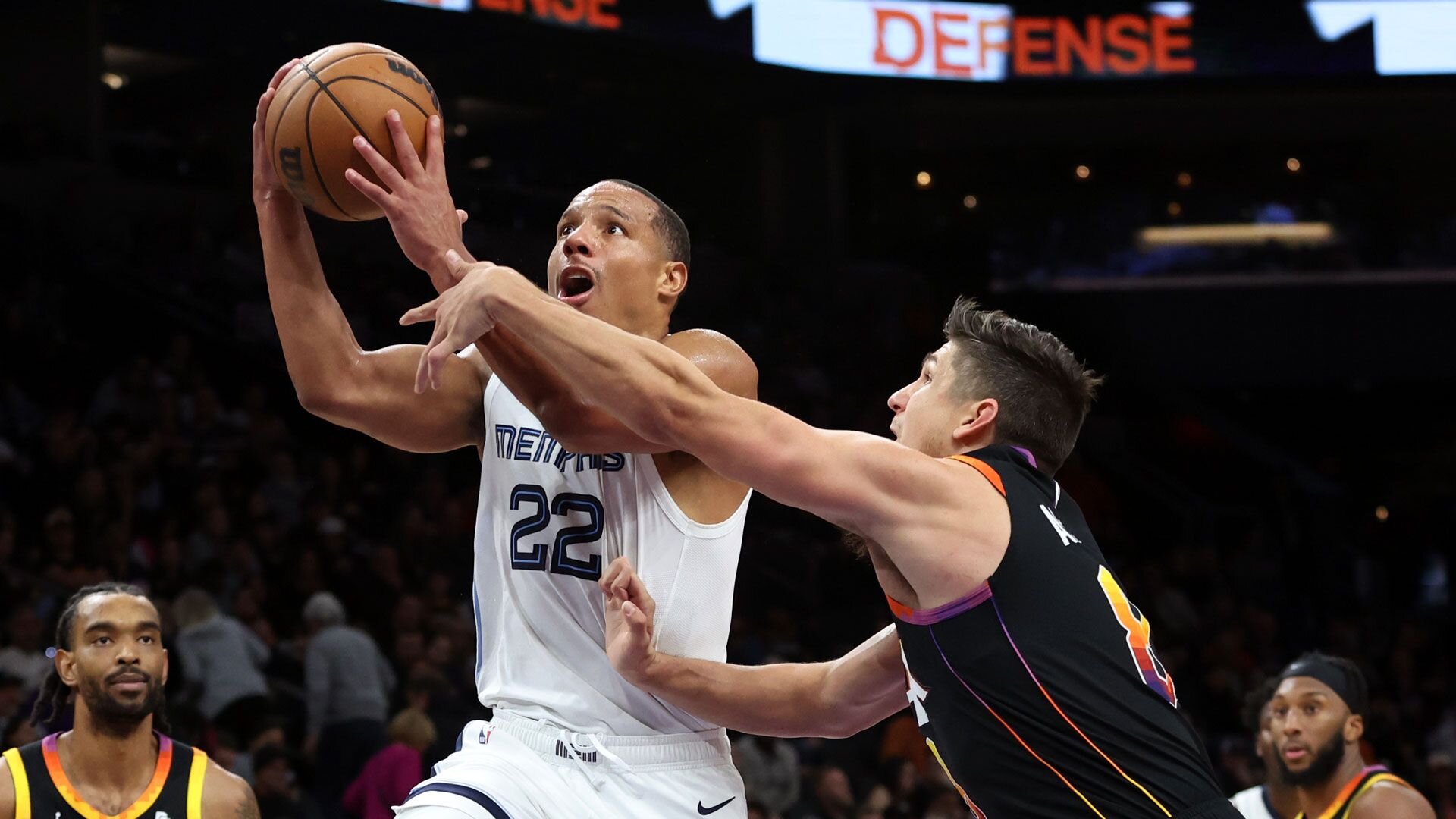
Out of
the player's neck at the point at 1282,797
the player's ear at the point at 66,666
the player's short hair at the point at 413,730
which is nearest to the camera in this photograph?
the player's ear at the point at 66,666

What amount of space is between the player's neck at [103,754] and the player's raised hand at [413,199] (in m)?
2.47

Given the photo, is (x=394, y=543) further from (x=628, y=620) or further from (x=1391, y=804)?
(x=628, y=620)

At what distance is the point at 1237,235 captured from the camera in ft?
59.1

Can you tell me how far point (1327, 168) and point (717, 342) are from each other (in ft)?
53.8

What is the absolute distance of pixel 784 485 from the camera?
114 inches

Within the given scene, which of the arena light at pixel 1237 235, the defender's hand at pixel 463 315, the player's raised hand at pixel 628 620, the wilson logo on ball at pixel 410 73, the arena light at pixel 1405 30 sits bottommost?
the player's raised hand at pixel 628 620

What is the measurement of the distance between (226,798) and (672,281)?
2375 millimetres

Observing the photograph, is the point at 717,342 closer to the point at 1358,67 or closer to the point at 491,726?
the point at 491,726

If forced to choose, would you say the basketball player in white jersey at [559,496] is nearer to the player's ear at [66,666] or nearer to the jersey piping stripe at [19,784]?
the player's ear at [66,666]

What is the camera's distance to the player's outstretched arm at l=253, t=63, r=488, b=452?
12.4 ft

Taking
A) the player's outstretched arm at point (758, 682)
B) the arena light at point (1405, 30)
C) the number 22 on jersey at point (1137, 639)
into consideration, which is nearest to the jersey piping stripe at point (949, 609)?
the number 22 on jersey at point (1137, 639)

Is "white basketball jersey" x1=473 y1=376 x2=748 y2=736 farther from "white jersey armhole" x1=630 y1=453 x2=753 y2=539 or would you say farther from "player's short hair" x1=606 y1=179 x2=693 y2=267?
"player's short hair" x1=606 y1=179 x2=693 y2=267

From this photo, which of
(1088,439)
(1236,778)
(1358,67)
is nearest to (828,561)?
(1236,778)

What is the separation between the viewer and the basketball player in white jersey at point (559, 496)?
345 cm
